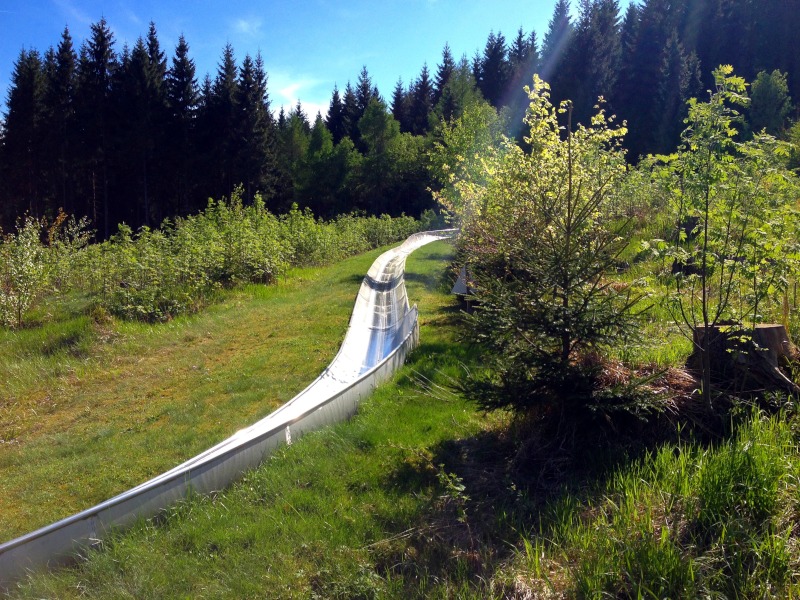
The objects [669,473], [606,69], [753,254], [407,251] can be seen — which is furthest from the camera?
[606,69]

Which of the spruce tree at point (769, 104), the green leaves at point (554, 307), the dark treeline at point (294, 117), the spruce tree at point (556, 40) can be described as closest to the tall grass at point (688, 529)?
the green leaves at point (554, 307)

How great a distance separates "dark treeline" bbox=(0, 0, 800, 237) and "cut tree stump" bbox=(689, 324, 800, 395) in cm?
3274

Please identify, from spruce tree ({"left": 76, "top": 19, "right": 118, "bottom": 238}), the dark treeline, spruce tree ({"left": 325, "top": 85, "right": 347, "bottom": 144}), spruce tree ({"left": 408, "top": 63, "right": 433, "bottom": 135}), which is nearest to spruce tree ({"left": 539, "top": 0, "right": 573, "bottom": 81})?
the dark treeline

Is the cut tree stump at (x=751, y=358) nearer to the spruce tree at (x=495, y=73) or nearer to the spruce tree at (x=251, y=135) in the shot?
the spruce tree at (x=251, y=135)

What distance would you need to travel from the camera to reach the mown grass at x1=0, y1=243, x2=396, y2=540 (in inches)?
225

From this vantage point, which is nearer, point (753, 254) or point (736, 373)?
point (753, 254)

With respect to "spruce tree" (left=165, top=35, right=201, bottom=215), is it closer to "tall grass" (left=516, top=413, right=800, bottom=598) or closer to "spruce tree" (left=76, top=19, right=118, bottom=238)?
"spruce tree" (left=76, top=19, right=118, bottom=238)

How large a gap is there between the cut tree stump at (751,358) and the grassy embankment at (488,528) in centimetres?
36

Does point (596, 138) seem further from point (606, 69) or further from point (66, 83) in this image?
point (606, 69)

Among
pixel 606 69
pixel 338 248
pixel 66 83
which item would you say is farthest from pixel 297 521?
pixel 606 69

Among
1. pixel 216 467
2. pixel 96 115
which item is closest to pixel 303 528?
pixel 216 467

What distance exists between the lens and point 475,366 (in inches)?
270

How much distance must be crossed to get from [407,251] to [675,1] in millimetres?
52800

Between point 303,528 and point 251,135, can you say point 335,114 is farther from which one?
point 303,528
